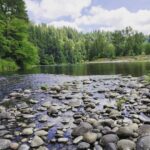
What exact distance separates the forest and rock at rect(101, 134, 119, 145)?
39876mm

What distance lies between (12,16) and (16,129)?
48.7m

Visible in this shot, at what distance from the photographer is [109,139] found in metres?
9.12

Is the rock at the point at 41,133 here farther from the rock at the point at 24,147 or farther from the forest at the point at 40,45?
the forest at the point at 40,45

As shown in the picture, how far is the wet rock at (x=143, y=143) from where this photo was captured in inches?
323

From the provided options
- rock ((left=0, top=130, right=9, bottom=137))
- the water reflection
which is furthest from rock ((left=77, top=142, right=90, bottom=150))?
the water reflection

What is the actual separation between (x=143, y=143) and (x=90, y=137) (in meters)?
1.76

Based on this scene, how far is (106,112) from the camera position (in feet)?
42.7

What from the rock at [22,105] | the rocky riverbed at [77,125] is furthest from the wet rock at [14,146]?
the rock at [22,105]

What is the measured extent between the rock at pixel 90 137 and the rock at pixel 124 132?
0.82 m

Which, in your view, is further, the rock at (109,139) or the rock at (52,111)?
the rock at (52,111)

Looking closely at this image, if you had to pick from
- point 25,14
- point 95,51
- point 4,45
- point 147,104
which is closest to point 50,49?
point 95,51

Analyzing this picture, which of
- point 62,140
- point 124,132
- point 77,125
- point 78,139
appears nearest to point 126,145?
point 124,132

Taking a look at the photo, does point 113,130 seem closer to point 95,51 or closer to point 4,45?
point 4,45

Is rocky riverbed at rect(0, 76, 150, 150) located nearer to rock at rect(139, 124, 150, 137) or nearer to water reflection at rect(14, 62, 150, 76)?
rock at rect(139, 124, 150, 137)
